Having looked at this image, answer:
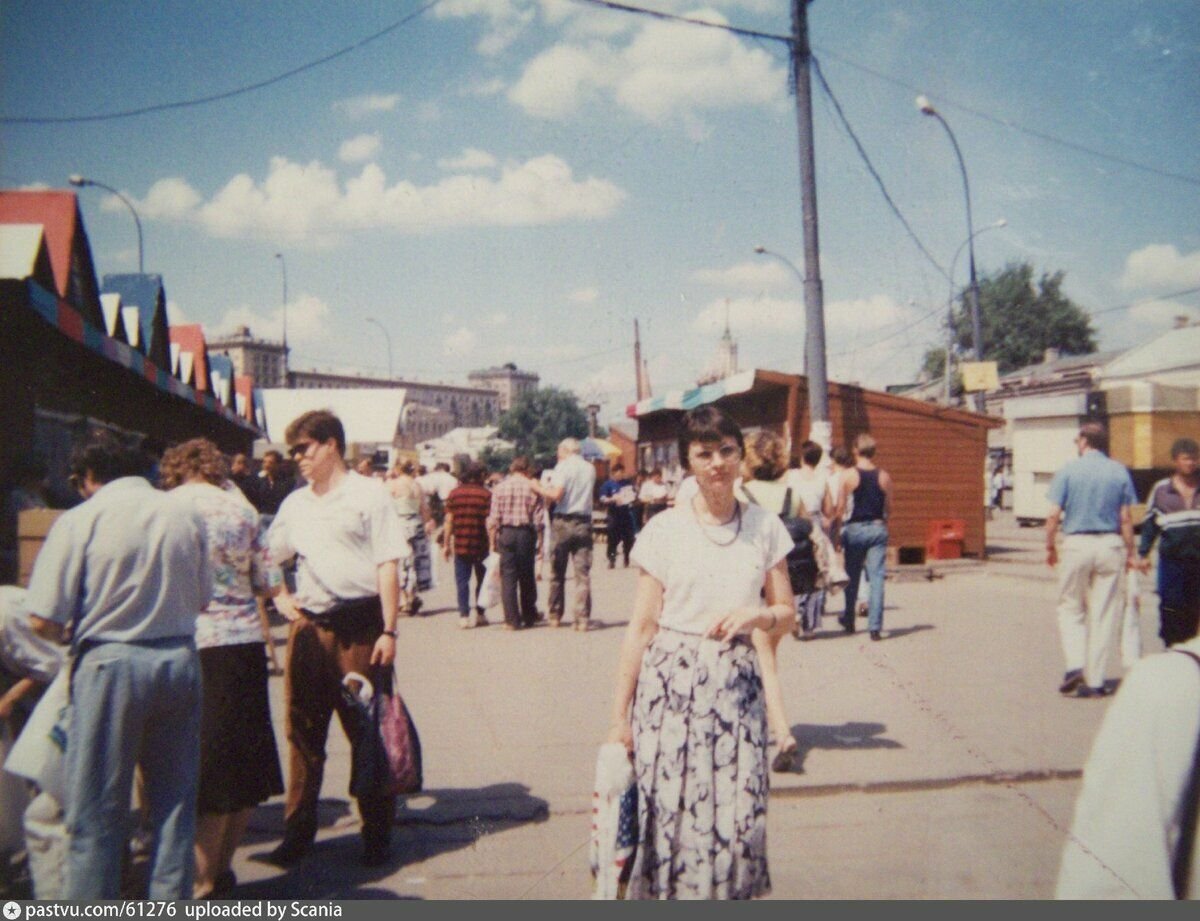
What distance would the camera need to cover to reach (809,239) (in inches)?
438

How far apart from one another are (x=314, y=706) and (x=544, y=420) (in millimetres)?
16057

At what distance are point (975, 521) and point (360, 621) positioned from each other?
44.2 ft

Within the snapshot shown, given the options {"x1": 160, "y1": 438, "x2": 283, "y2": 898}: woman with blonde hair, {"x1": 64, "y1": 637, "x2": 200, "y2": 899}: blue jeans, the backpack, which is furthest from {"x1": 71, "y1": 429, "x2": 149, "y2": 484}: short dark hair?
the backpack

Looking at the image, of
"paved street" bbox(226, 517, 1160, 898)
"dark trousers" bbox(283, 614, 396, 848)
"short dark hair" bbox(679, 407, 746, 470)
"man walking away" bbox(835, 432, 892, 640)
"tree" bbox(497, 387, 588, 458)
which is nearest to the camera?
"short dark hair" bbox(679, 407, 746, 470)

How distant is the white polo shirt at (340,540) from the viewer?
3990 mm

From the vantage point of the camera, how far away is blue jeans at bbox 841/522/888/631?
8516 millimetres

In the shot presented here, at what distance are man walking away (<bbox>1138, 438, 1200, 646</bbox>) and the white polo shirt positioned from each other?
490 centimetres

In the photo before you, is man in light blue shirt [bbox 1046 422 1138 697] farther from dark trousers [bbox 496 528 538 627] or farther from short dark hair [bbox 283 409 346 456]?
dark trousers [bbox 496 528 538 627]

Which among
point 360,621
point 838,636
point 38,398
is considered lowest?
point 838,636

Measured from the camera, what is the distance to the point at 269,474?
945 cm

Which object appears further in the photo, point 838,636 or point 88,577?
point 838,636

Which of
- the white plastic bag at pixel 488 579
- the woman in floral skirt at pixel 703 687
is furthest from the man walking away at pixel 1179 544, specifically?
the white plastic bag at pixel 488 579

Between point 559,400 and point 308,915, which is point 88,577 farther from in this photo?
point 559,400

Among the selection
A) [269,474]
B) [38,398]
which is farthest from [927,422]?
[38,398]
